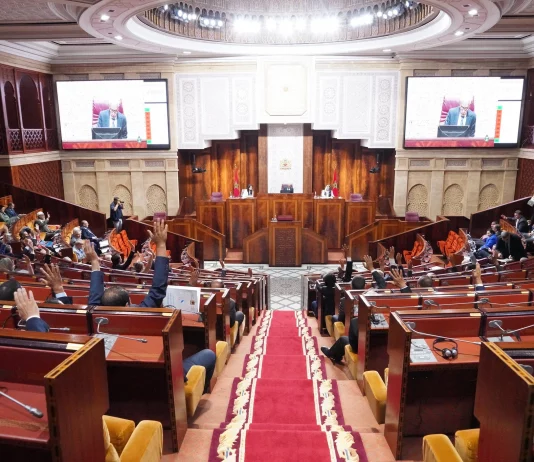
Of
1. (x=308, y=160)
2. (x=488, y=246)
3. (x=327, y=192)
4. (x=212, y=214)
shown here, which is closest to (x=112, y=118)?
(x=212, y=214)

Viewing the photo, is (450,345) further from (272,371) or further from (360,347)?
(272,371)

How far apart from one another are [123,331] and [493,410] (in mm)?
2024

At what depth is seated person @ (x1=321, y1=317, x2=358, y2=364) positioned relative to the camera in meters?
3.96

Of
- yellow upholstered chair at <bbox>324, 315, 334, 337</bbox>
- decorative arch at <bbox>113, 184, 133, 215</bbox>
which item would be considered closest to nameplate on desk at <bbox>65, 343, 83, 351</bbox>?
yellow upholstered chair at <bbox>324, 315, 334, 337</bbox>

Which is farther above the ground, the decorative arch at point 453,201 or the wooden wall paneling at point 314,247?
the decorative arch at point 453,201

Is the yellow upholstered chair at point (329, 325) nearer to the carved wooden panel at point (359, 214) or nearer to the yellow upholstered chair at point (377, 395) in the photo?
the yellow upholstered chair at point (377, 395)

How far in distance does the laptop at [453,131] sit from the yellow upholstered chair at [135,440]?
11241 millimetres

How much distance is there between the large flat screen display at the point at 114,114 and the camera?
11.8 m

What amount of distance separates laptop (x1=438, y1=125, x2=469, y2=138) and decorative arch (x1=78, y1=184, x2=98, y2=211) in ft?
30.0

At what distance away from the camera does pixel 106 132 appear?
12023 millimetres

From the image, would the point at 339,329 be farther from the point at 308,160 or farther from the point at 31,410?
the point at 308,160

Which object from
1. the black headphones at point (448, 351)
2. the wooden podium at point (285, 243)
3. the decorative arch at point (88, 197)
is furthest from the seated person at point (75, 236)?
the black headphones at point (448, 351)

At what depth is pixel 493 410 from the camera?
5.90ft

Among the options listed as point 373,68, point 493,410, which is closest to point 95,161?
point 373,68
